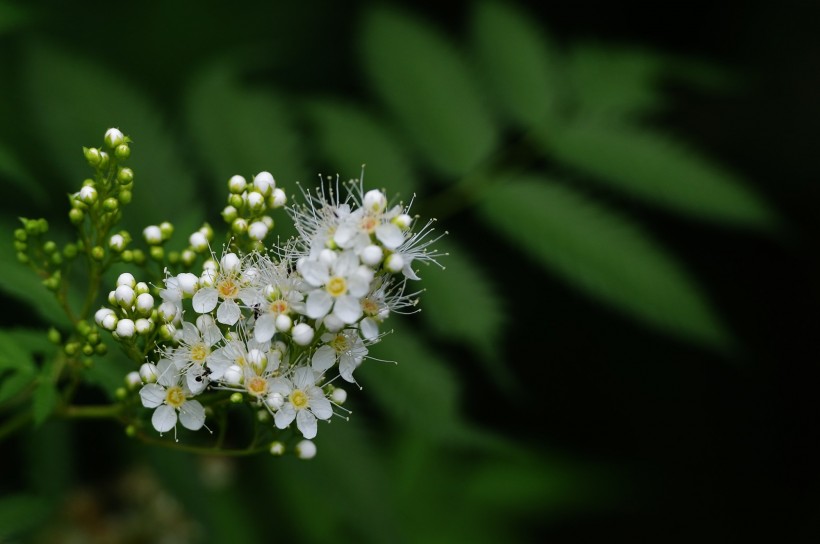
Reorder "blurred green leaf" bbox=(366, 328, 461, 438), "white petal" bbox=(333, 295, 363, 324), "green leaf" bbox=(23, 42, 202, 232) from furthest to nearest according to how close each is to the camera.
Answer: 1. "green leaf" bbox=(23, 42, 202, 232)
2. "blurred green leaf" bbox=(366, 328, 461, 438)
3. "white petal" bbox=(333, 295, 363, 324)

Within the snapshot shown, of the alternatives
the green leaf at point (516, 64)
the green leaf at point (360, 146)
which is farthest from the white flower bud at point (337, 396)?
the green leaf at point (516, 64)

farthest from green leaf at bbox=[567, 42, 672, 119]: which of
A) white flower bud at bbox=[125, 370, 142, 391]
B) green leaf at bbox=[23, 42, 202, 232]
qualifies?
white flower bud at bbox=[125, 370, 142, 391]

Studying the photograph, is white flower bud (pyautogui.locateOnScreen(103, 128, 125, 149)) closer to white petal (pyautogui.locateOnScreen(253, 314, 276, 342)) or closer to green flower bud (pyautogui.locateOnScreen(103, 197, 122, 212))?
green flower bud (pyautogui.locateOnScreen(103, 197, 122, 212))

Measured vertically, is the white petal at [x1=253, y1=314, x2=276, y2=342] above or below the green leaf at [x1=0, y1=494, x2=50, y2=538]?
above

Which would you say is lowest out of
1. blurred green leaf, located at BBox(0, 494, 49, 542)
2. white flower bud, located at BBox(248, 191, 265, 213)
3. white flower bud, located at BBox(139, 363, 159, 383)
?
blurred green leaf, located at BBox(0, 494, 49, 542)

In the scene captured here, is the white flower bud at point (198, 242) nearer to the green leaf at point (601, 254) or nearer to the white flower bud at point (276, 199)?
the white flower bud at point (276, 199)

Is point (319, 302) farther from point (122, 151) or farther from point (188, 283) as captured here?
point (122, 151)

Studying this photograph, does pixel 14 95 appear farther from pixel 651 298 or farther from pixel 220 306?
pixel 651 298
